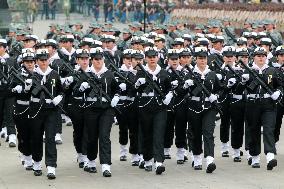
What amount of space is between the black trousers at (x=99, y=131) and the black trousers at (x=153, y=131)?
0.66 m

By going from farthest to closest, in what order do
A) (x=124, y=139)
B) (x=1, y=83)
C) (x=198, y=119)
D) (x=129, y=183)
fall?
(x=1, y=83), (x=124, y=139), (x=198, y=119), (x=129, y=183)

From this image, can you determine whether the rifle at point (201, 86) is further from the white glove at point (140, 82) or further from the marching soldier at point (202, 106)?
the white glove at point (140, 82)

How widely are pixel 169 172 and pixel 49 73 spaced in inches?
104

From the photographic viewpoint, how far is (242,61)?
20172 millimetres

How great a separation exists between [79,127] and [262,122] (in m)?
3.15

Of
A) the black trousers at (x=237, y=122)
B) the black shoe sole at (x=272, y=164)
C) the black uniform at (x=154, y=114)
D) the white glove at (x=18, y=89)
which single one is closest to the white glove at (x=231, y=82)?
the black trousers at (x=237, y=122)

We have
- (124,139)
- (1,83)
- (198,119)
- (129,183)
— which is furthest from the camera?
(1,83)

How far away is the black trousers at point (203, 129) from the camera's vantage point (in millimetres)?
19422

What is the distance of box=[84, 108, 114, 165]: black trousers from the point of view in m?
19.0

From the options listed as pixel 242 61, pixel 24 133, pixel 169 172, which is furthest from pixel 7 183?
pixel 242 61

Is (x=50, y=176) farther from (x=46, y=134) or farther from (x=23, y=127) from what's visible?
(x=23, y=127)

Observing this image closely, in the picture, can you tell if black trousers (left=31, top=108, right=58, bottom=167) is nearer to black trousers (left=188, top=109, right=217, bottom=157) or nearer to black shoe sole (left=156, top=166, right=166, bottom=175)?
black shoe sole (left=156, top=166, right=166, bottom=175)

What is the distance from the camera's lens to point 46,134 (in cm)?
1902

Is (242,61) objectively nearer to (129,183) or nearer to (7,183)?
(129,183)
